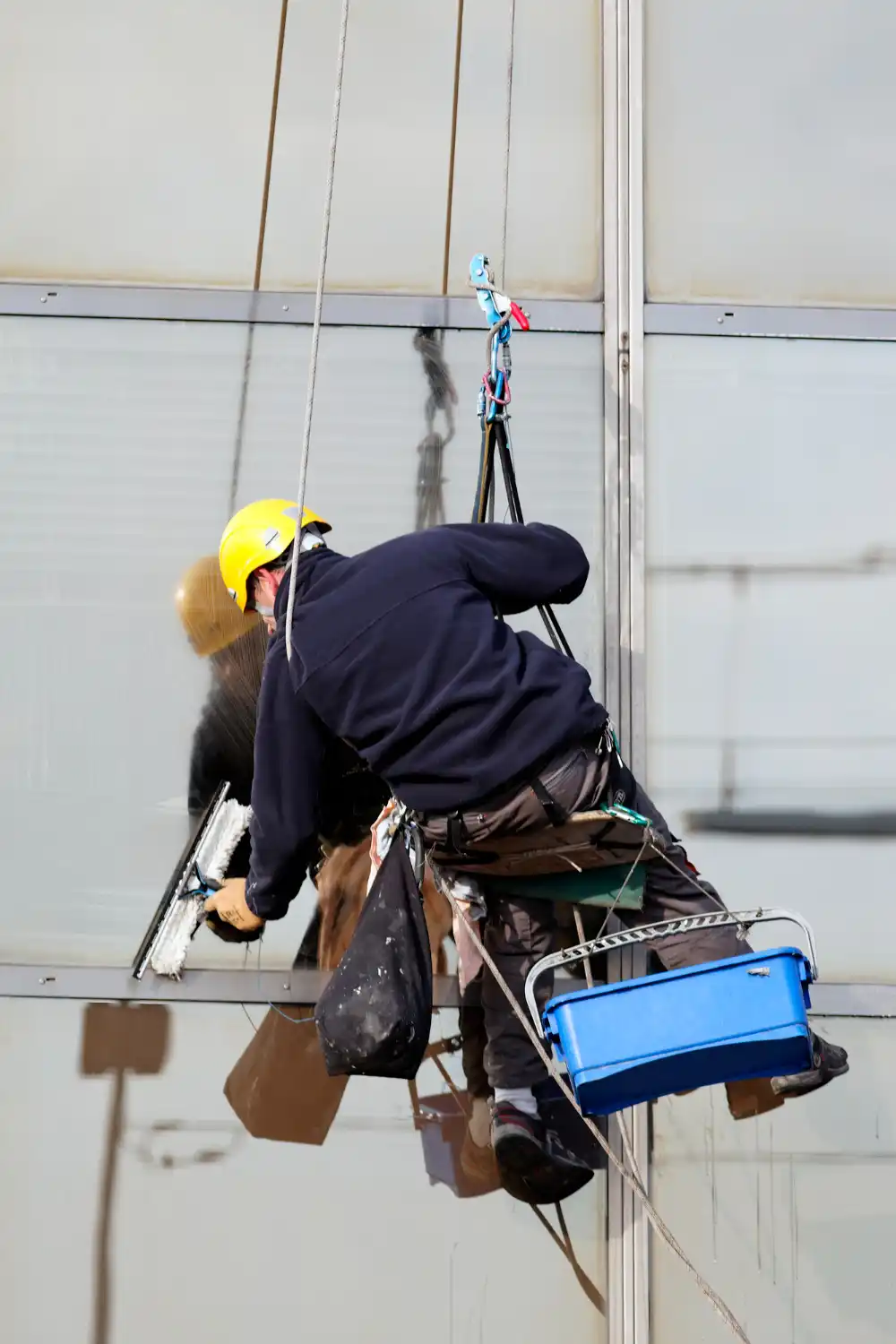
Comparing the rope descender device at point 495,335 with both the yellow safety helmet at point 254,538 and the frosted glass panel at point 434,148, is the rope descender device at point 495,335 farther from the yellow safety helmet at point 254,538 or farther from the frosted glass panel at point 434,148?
the yellow safety helmet at point 254,538

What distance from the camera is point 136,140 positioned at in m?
3.30

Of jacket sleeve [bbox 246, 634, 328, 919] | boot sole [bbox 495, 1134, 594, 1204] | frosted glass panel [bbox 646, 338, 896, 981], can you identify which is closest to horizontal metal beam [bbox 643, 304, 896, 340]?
frosted glass panel [bbox 646, 338, 896, 981]

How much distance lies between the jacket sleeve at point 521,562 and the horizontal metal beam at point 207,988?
1.09 meters

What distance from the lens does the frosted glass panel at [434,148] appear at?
327 cm

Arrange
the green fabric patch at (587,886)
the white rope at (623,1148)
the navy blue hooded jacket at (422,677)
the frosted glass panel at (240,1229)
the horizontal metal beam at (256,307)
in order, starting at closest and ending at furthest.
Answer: the white rope at (623,1148) → the navy blue hooded jacket at (422,677) → the green fabric patch at (587,886) → the frosted glass panel at (240,1229) → the horizontal metal beam at (256,307)

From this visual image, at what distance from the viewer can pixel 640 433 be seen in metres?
3.19

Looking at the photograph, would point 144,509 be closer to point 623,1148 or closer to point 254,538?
point 254,538

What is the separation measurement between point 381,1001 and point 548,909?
62 cm

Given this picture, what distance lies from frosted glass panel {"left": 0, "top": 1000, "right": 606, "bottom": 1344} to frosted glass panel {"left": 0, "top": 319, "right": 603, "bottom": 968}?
371 mm

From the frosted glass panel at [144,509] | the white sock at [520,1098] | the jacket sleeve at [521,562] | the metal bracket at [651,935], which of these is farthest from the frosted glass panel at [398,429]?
the white sock at [520,1098]

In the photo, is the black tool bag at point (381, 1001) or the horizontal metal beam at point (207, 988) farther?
the horizontal metal beam at point (207, 988)

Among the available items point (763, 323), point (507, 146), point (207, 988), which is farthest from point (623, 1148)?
point (507, 146)

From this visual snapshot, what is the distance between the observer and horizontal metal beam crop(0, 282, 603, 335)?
127 inches

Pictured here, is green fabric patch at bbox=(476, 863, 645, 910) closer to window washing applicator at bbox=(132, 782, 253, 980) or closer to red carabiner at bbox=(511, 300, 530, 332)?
window washing applicator at bbox=(132, 782, 253, 980)
